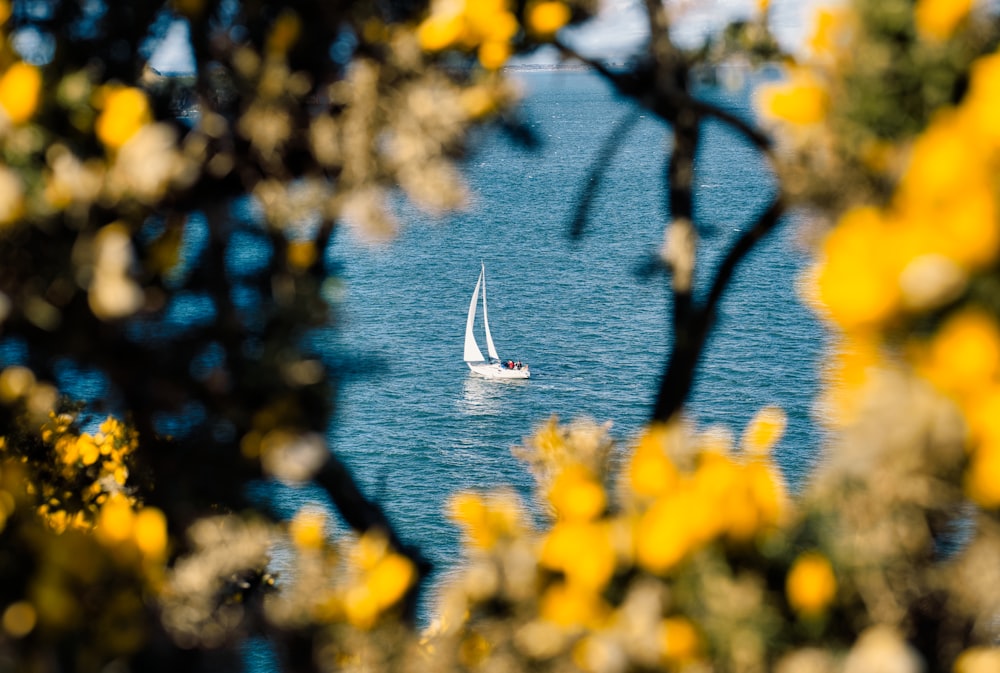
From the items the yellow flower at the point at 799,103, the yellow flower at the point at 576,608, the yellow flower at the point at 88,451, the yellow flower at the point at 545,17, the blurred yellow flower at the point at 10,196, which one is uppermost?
the yellow flower at the point at 545,17

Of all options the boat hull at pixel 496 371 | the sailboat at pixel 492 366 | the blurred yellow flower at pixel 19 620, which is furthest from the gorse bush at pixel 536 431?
the boat hull at pixel 496 371

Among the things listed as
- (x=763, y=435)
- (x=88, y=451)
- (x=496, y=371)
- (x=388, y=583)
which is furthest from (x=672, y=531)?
→ (x=496, y=371)

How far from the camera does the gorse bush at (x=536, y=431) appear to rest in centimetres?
104

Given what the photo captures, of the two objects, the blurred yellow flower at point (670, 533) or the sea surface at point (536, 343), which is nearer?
the blurred yellow flower at point (670, 533)

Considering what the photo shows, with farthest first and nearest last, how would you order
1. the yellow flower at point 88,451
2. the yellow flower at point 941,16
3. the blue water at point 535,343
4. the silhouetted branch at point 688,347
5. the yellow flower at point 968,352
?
1. the blue water at point 535,343
2. the yellow flower at point 88,451
3. the silhouetted branch at point 688,347
4. the yellow flower at point 941,16
5. the yellow flower at point 968,352

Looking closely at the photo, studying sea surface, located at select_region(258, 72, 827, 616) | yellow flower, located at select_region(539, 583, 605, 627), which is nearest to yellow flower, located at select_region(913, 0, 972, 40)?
yellow flower, located at select_region(539, 583, 605, 627)

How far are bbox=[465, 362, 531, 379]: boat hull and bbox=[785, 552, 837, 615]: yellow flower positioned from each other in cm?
3394

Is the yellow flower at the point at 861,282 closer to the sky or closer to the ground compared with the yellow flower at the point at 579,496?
closer to the sky

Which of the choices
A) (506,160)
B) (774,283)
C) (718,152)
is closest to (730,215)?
(774,283)

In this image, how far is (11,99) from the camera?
136 cm

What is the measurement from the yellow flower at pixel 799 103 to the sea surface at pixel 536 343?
17.6 m

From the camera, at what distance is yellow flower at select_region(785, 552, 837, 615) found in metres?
1.26

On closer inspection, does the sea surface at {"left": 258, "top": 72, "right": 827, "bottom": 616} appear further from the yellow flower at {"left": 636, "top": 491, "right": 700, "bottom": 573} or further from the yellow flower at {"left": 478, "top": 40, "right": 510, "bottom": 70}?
the yellow flower at {"left": 636, "top": 491, "right": 700, "bottom": 573}

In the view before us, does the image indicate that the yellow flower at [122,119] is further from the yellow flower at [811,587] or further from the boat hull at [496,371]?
the boat hull at [496,371]
